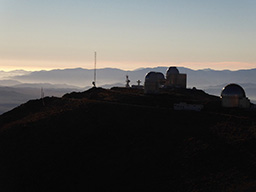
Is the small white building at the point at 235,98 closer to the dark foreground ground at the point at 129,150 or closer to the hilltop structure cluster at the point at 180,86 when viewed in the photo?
the hilltop structure cluster at the point at 180,86

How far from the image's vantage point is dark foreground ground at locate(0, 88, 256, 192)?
41875mm

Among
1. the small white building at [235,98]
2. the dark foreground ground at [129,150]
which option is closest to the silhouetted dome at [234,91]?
the small white building at [235,98]

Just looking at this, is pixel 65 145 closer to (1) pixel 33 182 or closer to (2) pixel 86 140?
(2) pixel 86 140

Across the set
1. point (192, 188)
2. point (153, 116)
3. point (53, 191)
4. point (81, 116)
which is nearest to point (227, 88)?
point (153, 116)

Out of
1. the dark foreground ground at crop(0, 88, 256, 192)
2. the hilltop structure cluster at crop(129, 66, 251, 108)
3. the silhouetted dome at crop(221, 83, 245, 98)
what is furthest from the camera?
the hilltop structure cluster at crop(129, 66, 251, 108)

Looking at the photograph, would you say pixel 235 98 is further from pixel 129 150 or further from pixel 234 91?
pixel 129 150

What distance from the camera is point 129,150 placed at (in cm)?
4791

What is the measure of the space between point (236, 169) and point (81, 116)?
2557 cm

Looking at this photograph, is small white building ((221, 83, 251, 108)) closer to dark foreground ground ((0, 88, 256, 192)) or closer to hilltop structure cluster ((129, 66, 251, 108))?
hilltop structure cluster ((129, 66, 251, 108))

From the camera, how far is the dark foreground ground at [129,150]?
1649 inches

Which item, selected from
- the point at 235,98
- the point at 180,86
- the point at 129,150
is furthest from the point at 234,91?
the point at 180,86

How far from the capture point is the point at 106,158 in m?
47.2

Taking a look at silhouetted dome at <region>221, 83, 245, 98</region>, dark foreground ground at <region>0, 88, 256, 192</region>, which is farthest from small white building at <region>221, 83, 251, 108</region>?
dark foreground ground at <region>0, 88, 256, 192</region>

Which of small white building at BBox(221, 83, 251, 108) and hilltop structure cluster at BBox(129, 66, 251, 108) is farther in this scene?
hilltop structure cluster at BBox(129, 66, 251, 108)
